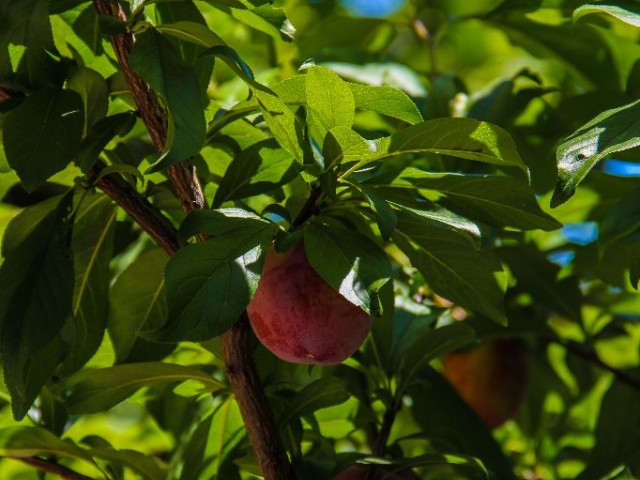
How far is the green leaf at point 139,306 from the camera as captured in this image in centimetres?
113

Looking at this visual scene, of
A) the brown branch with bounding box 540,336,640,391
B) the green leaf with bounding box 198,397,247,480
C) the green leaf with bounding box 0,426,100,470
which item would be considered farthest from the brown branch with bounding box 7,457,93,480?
the brown branch with bounding box 540,336,640,391

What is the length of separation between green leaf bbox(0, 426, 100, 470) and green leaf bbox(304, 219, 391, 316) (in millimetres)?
425

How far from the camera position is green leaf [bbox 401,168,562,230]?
0.97 m

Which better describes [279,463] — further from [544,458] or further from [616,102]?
[544,458]

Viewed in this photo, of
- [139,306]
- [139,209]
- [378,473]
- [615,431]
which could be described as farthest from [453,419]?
[139,209]

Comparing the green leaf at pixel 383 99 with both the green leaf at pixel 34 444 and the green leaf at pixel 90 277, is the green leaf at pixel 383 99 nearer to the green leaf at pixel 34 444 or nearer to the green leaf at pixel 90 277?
the green leaf at pixel 90 277

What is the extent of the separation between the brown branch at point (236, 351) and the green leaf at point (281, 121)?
104 millimetres

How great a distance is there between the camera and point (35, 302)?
3.09ft

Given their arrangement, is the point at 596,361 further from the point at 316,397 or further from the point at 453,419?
the point at 316,397

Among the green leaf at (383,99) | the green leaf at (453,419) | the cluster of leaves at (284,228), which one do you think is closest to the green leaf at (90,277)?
the cluster of leaves at (284,228)

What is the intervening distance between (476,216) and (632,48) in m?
0.68

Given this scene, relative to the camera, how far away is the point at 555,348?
1.85 metres

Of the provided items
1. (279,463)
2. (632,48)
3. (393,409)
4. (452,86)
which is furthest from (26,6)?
(632,48)

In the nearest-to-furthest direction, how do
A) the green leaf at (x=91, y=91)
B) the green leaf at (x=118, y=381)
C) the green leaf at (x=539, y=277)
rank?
the green leaf at (x=91, y=91) → the green leaf at (x=118, y=381) → the green leaf at (x=539, y=277)
